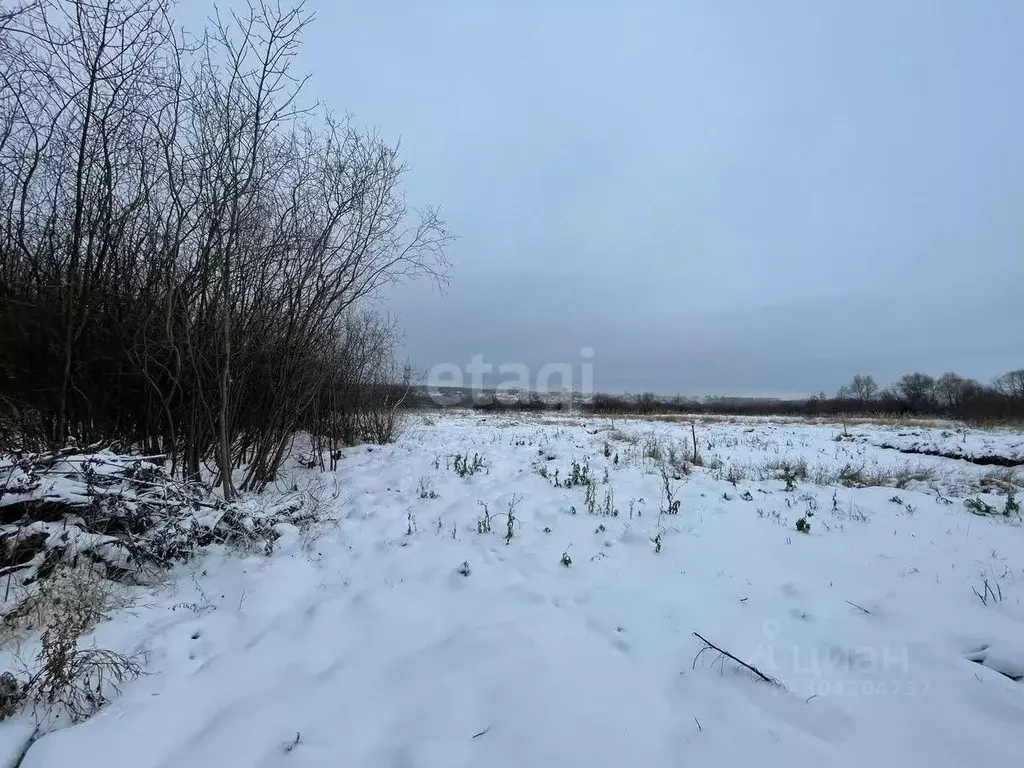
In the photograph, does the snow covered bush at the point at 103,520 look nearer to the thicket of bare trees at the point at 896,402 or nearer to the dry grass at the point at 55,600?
the dry grass at the point at 55,600

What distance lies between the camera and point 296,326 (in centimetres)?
580

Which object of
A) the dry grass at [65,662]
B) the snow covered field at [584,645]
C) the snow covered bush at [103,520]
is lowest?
the snow covered field at [584,645]

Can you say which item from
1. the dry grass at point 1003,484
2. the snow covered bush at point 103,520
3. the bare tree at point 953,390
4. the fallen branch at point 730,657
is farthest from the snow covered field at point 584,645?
the bare tree at point 953,390

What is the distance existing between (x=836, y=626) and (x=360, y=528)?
3.79 m

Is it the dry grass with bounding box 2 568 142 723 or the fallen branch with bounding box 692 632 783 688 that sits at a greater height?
the dry grass with bounding box 2 568 142 723

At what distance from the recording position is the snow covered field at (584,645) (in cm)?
175

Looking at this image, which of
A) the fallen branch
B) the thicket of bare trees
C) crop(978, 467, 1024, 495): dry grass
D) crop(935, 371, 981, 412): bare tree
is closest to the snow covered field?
the fallen branch

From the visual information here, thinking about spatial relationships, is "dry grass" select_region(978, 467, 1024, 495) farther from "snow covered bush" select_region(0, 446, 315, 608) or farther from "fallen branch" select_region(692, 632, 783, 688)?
"snow covered bush" select_region(0, 446, 315, 608)

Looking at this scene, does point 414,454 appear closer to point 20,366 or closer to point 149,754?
point 20,366

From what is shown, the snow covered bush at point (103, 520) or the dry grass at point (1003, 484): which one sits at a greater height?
the snow covered bush at point (103, 520)

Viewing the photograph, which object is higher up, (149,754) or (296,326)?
(296,326)

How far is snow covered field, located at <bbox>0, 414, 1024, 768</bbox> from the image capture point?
68.9 inches

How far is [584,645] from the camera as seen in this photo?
2.41 metres

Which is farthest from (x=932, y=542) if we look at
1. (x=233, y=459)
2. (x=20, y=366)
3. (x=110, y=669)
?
(x=20, y=366)
